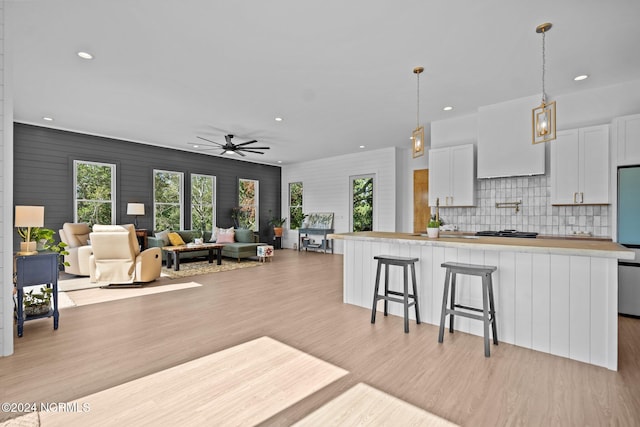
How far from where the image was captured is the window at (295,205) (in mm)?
11055

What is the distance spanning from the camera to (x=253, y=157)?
9906 mm

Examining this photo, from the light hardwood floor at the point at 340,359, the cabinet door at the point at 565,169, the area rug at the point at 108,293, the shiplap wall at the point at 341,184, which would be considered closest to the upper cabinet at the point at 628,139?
the cabinet door at the point at 565,169

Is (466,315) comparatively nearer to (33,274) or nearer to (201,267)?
(33,274)

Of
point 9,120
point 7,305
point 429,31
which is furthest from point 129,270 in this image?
point 429,31

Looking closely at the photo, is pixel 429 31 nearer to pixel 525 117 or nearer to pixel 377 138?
pixel 525 117

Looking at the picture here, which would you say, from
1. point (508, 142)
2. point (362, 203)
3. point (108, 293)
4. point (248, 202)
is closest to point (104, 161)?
point (108, 293)

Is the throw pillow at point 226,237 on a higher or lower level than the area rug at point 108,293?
higher

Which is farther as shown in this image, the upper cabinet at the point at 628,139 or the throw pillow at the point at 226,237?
the throw pillow at the point at 226,237

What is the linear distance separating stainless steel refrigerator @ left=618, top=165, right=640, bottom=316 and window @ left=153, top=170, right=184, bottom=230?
9.07 m

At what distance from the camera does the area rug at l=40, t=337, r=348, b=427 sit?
6.05ft

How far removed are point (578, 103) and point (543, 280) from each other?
3266mm

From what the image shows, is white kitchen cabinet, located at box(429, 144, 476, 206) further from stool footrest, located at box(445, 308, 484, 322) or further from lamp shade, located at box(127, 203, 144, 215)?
lamp shade, located at box(127, 203, 144, 215)

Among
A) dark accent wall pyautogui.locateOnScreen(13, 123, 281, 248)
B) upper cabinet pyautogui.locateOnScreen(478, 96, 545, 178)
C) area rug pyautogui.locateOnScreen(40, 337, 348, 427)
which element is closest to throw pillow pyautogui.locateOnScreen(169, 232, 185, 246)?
dark accent wall pyautogui.locateOnScreen(13, 123, 281, 248)

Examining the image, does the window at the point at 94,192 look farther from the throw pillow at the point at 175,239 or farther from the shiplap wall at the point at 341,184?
the shiplap wall at the point at 341,184
